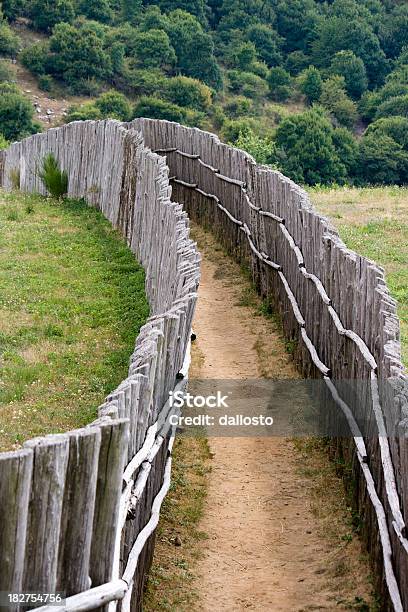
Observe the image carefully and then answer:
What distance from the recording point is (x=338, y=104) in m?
71.3

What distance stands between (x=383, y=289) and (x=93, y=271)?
5.89 m

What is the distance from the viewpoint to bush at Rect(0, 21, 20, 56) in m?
68.1

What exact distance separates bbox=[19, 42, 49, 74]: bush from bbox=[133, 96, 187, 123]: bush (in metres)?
8.52

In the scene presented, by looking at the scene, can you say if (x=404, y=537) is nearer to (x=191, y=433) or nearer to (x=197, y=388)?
(x=191, y=433)

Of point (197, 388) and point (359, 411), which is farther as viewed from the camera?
point (197, 388)

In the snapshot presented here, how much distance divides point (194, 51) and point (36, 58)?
38.0ft

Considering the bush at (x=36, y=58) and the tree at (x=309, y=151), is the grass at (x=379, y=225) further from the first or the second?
Result: the bush at (x=36, y=58)

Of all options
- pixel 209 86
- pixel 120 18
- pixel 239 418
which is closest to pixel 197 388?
pixel 239 418

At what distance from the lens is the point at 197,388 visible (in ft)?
31.8

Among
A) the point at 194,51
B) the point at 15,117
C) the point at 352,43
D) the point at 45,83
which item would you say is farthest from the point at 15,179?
the point at 352,43

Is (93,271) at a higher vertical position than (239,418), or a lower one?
higher

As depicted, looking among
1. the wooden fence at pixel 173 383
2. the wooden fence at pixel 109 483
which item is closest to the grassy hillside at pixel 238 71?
the wooden fence at pixel 173 383

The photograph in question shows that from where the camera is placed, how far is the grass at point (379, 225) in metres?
14.0

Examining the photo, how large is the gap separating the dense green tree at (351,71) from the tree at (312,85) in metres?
2.67
